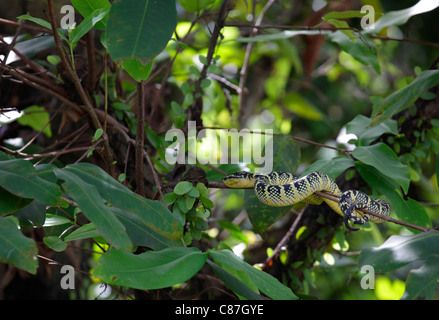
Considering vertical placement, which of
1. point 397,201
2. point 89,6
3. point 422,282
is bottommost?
point 422,282

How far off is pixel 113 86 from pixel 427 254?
4.86 feet

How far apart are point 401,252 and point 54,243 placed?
1090 mm

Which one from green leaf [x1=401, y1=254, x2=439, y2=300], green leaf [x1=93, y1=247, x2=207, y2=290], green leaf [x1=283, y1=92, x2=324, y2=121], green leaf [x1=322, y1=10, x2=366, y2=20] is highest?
green leaf [x1=283, y1=92, x2=324, y2=121]

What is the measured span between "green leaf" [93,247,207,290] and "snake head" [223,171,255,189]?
64cm

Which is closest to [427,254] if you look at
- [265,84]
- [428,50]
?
[265,84]

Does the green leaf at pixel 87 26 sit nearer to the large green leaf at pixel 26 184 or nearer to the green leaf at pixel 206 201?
the large green leaf at pixel 26 184

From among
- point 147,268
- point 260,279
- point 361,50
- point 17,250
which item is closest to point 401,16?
point 361,50

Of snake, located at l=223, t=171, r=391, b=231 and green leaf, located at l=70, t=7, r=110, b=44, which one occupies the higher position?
green leaf, located at l=70, t=7, r=110, b=44

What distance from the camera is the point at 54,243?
1455 mm

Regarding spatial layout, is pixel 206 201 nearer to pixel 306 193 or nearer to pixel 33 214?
pixel 306 193

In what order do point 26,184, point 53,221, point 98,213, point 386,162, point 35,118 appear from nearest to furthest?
point 98,213 < point 26,184 < point 53,221 < point 386,162 < point 35,118

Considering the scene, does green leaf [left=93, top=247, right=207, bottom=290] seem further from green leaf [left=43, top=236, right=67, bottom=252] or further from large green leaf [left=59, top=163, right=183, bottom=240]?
green leaf [left=43, top=236, right=67, bottom=252]

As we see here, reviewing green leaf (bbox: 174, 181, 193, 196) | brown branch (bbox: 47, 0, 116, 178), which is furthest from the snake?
brown branch (bbox: 47, 0, 116, 178)

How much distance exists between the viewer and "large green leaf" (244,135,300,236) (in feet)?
6.19
